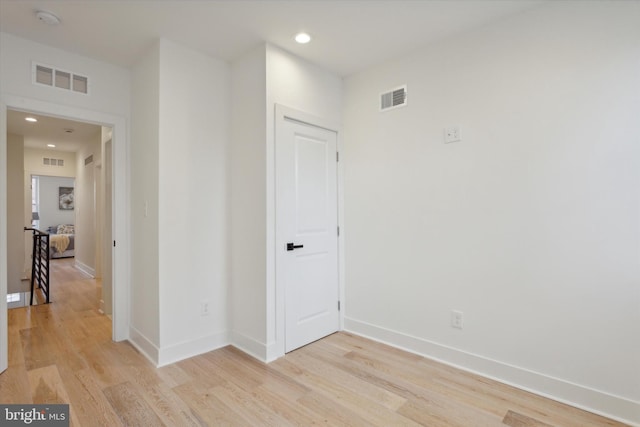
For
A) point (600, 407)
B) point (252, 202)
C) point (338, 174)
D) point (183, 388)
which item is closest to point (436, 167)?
point (338, 174)

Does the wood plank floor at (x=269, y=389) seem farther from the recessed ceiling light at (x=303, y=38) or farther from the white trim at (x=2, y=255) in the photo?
the recessed ceiling light at (x=303, y=38)

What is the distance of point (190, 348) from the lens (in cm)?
279

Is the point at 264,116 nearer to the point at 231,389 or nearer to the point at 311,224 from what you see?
the point at 311,224

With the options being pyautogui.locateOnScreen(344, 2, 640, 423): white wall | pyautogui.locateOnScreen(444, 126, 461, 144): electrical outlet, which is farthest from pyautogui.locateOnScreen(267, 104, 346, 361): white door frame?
pyautogui.locateOnScreen(444, 126, 461, 144): electrical outlet

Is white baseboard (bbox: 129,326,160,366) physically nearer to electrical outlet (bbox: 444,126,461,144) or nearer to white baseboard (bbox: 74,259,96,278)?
electrical outlet (bbox: 444,126,461,144)

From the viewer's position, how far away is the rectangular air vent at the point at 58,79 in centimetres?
268

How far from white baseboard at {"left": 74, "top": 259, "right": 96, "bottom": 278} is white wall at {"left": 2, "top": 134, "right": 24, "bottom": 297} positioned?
1363mm

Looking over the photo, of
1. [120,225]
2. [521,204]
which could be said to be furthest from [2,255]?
[521,204]

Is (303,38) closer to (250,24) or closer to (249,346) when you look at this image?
(250,24)

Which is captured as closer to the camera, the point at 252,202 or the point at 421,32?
the point at 421,32

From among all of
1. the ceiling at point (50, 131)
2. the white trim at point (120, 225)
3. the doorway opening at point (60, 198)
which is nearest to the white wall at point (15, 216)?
the doorway opening at point (60, 198)

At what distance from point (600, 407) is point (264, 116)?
120 inches

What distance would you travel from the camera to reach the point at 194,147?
2.88 meters

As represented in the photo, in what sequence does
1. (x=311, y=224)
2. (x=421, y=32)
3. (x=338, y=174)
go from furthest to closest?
1. (x=338, y=174)
2. (x=311, y=224)
3. (x=421, y=32)
